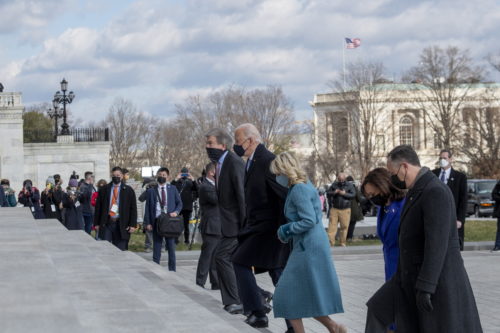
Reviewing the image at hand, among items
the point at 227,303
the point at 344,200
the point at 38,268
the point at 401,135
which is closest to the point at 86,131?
the point at 344,200

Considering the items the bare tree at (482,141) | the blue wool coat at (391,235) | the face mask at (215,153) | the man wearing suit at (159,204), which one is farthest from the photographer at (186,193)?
the bare tree at (482,141)

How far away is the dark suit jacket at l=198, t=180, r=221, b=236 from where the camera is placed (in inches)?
527

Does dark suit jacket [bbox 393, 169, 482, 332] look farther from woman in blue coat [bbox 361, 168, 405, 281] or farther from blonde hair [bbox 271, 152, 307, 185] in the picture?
blonde hair [bbox 271, 152, 307, 185]

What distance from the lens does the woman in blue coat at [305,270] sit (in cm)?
786

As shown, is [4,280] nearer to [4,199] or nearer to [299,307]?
[299,307]

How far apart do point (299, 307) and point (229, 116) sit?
6746 centimetres

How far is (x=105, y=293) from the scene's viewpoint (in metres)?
7.06

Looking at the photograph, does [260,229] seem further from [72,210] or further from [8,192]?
[8,192]

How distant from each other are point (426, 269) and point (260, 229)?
3.08 m

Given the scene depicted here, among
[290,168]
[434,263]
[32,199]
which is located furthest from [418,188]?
[32,199]

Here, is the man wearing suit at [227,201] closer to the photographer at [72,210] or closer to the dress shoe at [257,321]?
the dress shoe at [257,321]

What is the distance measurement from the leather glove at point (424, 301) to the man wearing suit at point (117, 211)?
10856 mm

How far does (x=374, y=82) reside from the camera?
8150 cm

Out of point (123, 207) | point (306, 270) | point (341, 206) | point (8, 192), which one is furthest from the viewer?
point (8, 192)
